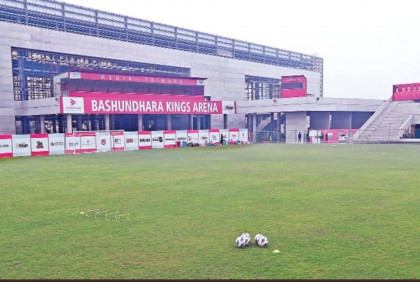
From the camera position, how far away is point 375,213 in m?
9.45

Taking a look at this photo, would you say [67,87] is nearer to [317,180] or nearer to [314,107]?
[314,107]

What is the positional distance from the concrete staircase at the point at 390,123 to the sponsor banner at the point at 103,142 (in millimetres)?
33962

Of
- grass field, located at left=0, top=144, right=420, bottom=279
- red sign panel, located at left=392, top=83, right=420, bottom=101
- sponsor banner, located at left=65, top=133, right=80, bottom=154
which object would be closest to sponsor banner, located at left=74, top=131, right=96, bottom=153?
sponsor banner, located at left=65, top=133, right=80, bottom=154

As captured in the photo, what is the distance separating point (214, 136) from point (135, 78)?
18.6 meters

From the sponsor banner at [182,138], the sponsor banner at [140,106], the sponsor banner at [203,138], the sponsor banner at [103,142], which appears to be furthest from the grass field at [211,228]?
the sponsor banner at [140,106]

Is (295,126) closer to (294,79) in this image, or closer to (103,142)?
(294,79)

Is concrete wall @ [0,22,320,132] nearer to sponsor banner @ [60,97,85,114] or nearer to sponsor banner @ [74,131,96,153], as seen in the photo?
sponsor banner @ [60,97,85,114]

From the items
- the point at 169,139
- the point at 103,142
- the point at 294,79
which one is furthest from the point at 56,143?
the point at 294,79

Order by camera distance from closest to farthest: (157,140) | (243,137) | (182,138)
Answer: (157,140)
(182,138)
(243,137)

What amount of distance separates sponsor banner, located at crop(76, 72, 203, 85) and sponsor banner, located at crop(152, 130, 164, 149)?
17507 mm

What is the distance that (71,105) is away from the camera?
42.8 metres

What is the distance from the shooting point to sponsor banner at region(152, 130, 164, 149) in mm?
41344

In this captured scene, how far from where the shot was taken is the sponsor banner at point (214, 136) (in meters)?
46.7

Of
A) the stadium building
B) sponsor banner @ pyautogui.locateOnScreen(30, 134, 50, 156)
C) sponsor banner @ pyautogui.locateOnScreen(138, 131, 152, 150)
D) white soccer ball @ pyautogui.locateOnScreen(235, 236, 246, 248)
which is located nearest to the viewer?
white soccer ball @ pyautogui.locateOnScreen(235, 236, 246, 248)
